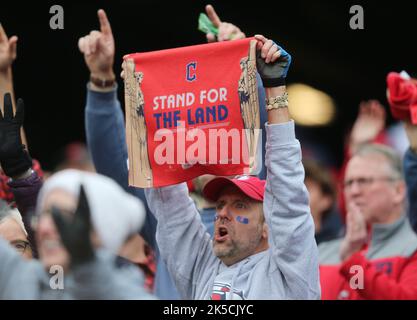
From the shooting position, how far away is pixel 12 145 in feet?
12.2

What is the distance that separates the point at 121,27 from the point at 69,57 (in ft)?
1.39

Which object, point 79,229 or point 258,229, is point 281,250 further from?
point 79,229

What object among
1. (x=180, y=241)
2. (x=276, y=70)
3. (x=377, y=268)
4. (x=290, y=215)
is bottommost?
(x=377, y=268)

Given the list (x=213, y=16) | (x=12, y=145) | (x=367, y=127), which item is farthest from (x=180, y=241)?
(x=367, y=127)

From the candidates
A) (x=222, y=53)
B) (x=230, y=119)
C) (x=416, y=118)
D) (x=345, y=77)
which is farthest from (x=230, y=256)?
(x=345, y=77)

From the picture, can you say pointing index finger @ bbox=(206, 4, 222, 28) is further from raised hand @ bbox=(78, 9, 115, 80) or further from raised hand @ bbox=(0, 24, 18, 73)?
raised hand @ bbox=(0, 24, 18, 73)

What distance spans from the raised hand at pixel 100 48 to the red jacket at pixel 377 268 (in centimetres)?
132

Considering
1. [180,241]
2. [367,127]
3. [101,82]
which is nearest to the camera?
[180,241]

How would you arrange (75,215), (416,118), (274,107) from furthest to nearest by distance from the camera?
(416,118) → (274,107) → (75,215)

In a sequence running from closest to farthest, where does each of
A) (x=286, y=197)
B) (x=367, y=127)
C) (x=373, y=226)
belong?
(x=286, y=197) → (x=373, y=226) → (x=367, y=127)

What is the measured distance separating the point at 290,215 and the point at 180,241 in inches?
19.7

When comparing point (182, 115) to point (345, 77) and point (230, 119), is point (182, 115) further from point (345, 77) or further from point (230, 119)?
point (345, 77)

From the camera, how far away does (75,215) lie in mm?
2273

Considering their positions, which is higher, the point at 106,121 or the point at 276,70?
the point at 276,70
